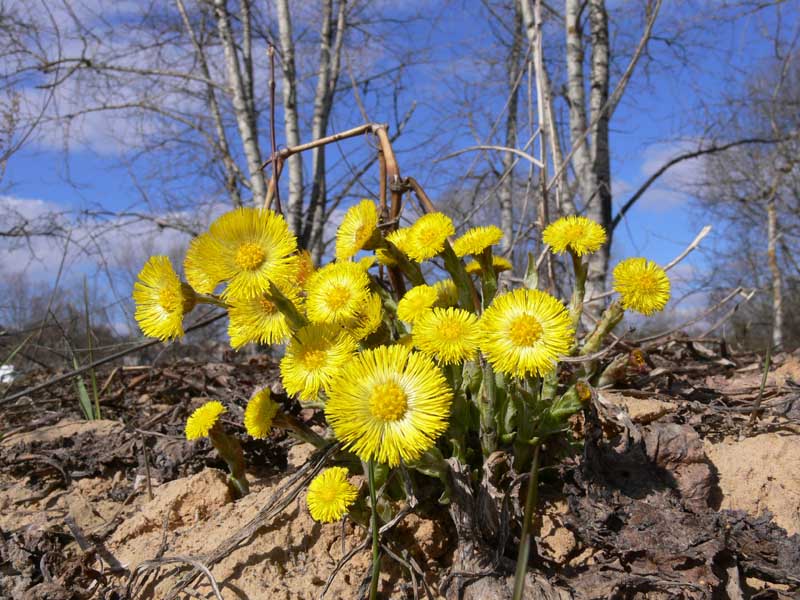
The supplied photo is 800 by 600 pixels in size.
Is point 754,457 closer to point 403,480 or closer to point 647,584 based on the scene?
point 647,584

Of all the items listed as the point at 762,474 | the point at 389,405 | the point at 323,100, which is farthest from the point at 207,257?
the point at 323,100

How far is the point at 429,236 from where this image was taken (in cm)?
108

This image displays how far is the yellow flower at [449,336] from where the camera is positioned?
2.97 feet

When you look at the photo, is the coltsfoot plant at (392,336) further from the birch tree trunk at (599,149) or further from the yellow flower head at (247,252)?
the birch tree trunk at (599,149)

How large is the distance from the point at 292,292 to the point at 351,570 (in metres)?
0.63

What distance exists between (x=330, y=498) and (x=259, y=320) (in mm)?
367

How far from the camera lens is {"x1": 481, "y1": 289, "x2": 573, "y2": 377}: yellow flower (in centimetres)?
86

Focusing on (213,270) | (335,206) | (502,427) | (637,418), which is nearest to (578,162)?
(335,206)

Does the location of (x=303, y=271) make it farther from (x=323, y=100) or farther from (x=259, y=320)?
(x=323, y=100)

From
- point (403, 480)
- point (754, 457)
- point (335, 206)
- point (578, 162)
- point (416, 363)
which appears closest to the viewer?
point (416, 363)

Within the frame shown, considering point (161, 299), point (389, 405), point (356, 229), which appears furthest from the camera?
point (356, 229)

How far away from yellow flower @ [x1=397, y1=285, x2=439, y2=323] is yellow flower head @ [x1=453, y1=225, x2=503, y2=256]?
120 mm

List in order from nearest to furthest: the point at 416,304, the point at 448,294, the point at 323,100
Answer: the point at 416,304
the point at 448,294
the point at 323,100

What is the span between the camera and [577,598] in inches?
38.3
